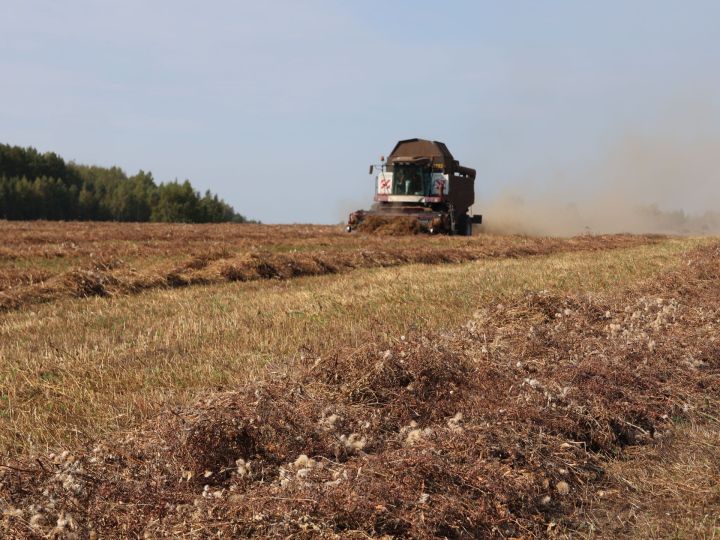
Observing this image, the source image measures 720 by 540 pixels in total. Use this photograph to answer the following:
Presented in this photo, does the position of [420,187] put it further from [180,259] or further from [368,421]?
[368,421]

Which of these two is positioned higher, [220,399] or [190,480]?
[220,399]

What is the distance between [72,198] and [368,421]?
92264 mm

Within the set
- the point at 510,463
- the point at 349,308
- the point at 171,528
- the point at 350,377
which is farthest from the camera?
the point at 349,308

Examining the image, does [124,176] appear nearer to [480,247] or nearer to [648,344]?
[480,247]

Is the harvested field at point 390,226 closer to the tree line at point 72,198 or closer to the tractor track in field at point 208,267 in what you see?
the tractor track in field at point 208,267

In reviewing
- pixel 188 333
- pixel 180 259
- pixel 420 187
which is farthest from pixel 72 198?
pixel 188 333

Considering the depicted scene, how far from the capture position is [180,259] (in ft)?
50.0

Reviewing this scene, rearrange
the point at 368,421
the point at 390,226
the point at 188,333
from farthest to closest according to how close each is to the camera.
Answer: the point at 390,226 → the point at 188,333 → the point at 368,421

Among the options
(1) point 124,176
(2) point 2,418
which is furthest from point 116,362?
(1) point 124,176

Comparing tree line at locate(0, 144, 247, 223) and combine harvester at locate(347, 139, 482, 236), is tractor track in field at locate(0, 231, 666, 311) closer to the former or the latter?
combine harvester at locate(347, 139, 482, 236)

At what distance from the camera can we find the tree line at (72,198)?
81.2 meters

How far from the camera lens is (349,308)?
31.9 feet

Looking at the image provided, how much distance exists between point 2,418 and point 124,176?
141654mm

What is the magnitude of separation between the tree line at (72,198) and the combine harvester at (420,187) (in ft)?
202
